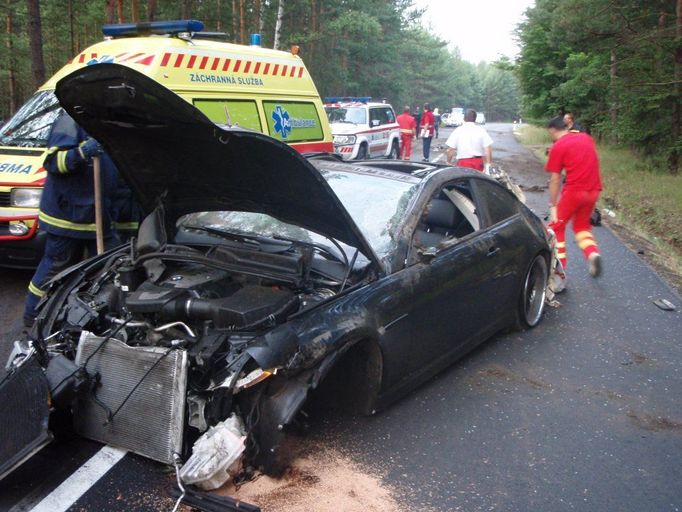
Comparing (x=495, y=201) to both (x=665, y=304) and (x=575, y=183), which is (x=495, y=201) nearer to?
(x=575, y=183)

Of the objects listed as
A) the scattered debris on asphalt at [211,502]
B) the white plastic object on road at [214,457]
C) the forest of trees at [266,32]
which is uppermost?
the forest of trees at [266,32]

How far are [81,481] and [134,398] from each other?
1.62 feet

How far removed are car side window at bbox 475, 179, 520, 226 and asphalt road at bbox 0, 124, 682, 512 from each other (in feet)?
3.45

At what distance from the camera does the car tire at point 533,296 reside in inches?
211

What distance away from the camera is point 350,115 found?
18.4 m

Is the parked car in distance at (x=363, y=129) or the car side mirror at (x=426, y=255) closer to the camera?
the car side mirror at (x=426, y=255)

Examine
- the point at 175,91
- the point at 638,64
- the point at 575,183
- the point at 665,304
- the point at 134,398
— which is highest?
the point at 638,64

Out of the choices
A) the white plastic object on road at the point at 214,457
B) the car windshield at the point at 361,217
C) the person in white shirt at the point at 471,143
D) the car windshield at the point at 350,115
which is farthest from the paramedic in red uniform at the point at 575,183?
the car windshield at the point at 350,115

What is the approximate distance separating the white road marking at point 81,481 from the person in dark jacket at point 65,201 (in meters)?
2.10

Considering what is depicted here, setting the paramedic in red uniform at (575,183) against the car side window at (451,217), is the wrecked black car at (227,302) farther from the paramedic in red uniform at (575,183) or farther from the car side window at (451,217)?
the paramedic in red uniform at (575,183)

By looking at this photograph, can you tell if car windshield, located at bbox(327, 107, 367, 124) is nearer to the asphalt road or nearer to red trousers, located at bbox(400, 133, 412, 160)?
red trousers, located at bbox(400, 133, 412, 160)

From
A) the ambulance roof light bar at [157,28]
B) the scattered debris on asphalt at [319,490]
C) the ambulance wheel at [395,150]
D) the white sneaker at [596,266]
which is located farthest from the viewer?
the ambulance wheel at [395,150]

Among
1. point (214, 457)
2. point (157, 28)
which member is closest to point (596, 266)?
point (214, 457)

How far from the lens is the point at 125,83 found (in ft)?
9.10
